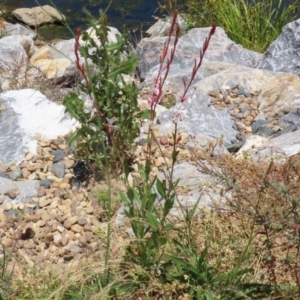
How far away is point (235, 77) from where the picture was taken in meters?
4.92

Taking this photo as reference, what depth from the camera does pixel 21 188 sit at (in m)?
3.91

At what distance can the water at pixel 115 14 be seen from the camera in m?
10.1

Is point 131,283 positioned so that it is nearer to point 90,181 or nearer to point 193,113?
point 90,181

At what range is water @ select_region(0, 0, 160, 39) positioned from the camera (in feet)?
33.0

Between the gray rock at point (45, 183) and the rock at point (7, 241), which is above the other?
the gray rock at point (45, 183)

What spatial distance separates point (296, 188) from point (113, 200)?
110 centimetres

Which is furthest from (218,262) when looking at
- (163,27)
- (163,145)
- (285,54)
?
(163,27)

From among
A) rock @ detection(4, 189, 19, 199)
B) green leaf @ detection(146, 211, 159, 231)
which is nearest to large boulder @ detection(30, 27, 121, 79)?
rock @ detection(4, 189, 19, 199)

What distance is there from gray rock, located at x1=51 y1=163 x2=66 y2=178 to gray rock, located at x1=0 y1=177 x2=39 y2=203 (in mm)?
142

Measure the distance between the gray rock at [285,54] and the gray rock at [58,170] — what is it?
2450mm

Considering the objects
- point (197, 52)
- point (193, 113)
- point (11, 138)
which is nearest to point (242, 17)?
point (197, 52)

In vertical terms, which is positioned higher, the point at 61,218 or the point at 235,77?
the point at 235,77

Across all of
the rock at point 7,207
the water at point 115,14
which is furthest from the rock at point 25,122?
the water at point 115,14

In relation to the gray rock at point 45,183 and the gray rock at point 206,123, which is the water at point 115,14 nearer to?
the gray rock at point 206,123
